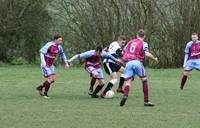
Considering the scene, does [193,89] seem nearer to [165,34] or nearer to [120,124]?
[120,124]

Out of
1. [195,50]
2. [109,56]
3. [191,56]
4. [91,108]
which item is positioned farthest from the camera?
[191,56]

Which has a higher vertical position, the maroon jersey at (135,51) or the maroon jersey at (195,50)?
the maroon jersey at (135,51)

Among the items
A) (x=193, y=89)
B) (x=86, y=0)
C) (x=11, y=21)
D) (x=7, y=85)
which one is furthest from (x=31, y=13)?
(x=193, y=89)

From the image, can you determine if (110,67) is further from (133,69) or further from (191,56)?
(133,69)

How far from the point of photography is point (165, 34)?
33031mm

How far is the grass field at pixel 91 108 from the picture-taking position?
435 inches

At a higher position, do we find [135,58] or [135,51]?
[135,51]

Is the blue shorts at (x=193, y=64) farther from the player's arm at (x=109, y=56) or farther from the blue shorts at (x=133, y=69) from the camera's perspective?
the blue shorts at (x=133, y=69)

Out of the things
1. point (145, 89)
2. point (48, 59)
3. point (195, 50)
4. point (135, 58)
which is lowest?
point (145, 89)

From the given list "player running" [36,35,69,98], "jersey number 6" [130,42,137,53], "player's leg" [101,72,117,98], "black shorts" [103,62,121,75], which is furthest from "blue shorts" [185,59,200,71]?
"jersey number 6" [130,42,137,53]

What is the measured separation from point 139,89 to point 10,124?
878 cm

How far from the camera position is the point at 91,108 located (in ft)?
44.6

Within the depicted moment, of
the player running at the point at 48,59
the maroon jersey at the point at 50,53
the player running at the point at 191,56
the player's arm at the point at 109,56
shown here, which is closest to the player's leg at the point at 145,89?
the player's arm at the point at 109,56

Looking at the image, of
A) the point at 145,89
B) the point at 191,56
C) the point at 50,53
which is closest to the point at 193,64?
the point at 191,56
